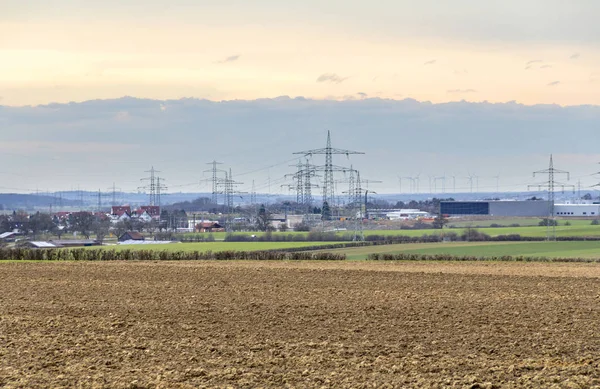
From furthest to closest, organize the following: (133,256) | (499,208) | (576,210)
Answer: (499,208)
(576,210)
(133,256)

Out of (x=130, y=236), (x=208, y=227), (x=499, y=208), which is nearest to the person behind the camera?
(x=130, y=236)

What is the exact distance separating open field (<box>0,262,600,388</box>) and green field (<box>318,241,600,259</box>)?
2191cm

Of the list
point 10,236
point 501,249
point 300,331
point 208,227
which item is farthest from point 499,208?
point 300,331

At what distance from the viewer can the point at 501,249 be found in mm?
68750

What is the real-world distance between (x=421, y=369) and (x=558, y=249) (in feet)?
175

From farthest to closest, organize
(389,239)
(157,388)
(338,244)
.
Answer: (389,239) → (338,244) → (157,388)

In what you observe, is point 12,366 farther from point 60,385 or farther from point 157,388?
point 157,388

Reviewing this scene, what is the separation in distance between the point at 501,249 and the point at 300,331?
48.2m

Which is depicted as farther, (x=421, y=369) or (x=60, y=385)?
(x=421, y=369)

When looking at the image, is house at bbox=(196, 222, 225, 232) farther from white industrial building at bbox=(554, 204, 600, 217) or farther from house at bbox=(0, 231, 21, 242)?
white industrial building at bbox=(554, 204, 600, 217)

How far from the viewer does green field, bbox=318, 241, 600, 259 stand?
62469mm

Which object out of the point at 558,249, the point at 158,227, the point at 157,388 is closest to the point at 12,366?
the point at 157,388

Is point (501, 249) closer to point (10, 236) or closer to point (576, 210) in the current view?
point (10, 236)

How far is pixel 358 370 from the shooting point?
1770 centimetres
